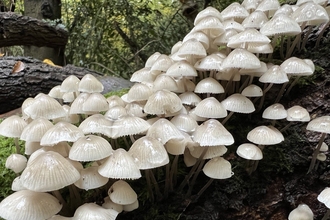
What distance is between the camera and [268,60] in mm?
2408

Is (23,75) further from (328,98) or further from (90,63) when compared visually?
(328,98)

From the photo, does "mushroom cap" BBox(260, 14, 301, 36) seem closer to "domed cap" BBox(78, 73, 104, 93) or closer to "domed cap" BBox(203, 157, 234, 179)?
"domed cap" BBox(203, 157, 234, 179)

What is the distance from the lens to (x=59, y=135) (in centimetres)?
158

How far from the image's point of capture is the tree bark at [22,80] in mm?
3489

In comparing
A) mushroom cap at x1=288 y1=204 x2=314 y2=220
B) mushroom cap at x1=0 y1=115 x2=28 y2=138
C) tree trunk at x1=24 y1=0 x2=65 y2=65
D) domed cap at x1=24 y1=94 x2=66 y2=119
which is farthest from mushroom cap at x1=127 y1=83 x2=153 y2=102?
tree trunk at x1=24 y1=0 x2=65 y2=65

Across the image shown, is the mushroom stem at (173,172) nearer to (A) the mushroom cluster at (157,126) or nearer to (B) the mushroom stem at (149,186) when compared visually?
(A) the mushroom cluster at (157,126)

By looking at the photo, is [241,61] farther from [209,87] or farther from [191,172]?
[191,172]

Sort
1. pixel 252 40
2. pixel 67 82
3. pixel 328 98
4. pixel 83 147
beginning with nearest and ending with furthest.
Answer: pixel 83 147 < pixel 252 40 < pixel 67 82 < pixel 328 98

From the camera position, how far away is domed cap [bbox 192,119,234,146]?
1651mm

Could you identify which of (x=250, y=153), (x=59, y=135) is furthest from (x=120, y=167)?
(x=250, y=153)

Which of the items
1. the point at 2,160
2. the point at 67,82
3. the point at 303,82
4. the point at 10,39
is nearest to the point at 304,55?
the point at 303,82

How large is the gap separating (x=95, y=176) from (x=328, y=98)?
5.72 feet

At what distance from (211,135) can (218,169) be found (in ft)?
0.66

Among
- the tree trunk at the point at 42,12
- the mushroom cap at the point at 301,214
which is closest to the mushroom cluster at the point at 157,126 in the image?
the mushroom cap at the point at 301,214
